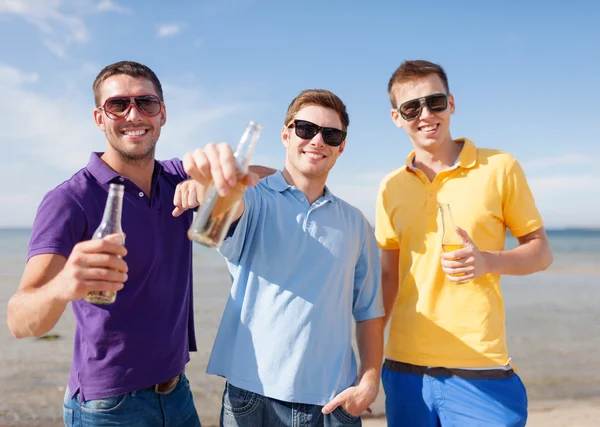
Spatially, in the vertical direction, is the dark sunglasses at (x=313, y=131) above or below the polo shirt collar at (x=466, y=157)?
above

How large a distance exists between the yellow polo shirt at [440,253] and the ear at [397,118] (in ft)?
1.27

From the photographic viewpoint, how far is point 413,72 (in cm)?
350

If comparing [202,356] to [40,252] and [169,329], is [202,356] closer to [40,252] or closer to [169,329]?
[169,329]

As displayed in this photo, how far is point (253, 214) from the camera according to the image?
2877mm

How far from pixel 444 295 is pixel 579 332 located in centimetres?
940

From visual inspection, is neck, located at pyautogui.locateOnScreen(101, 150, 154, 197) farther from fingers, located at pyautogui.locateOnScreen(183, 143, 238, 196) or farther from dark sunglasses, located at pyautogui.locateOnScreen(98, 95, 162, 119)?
fingers, located at pyautogui.locateOnScreen(183, 143, 238, 196)

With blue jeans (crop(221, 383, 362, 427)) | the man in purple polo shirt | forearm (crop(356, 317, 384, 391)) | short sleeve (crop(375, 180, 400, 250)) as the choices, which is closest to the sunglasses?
short sleeve (crop(375, 180, 400, 250))

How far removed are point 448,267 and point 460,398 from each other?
2.98 feet

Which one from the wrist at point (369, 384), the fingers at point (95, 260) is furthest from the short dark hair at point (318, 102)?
the fingers at point (95, 260)

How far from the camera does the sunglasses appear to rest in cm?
337

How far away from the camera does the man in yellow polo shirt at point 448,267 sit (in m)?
3.10

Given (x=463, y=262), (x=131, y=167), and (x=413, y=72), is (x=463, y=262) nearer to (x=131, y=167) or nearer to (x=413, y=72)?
(x=413, y=72)

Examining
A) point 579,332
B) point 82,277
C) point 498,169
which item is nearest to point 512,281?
point 579,332

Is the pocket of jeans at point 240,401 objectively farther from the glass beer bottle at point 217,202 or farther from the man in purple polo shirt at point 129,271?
the glass beer bottle at point 217,202
